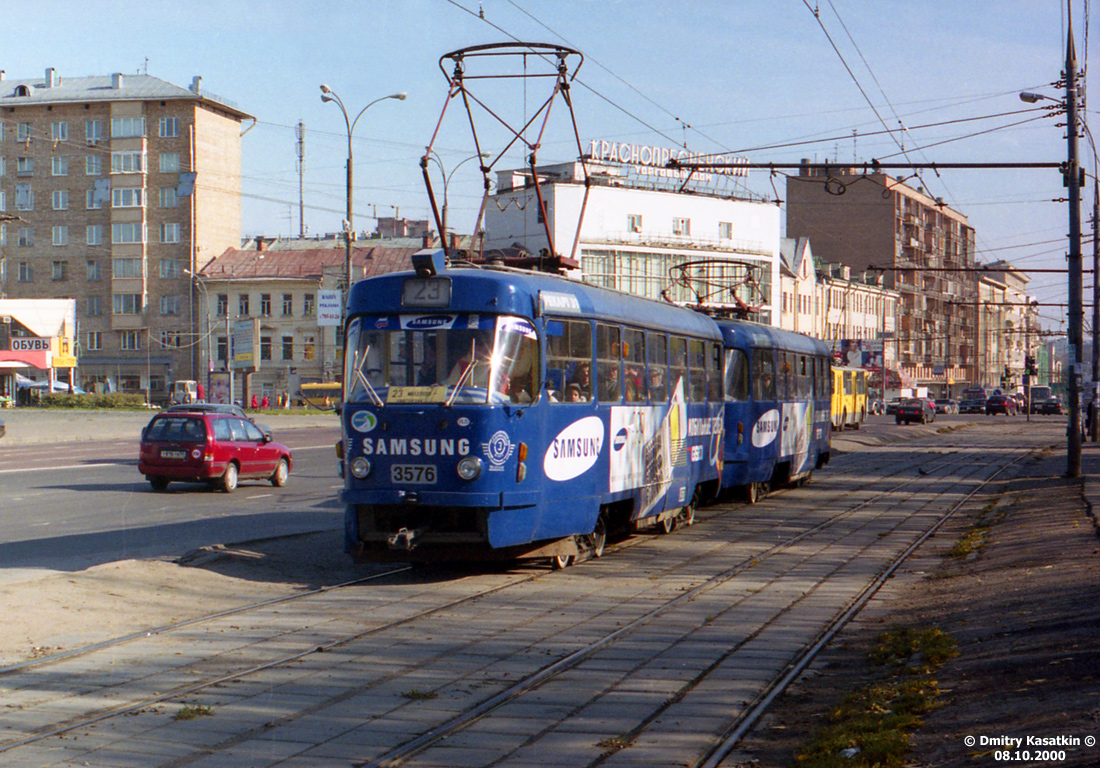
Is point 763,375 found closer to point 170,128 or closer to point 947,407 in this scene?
point 170,128

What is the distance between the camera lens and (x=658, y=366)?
623 inches

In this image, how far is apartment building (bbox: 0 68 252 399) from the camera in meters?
87.9

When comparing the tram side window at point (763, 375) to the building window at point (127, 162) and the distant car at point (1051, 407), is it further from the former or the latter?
the distant car at point (1051, 407)

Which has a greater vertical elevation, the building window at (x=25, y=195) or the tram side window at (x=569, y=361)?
the building window at (x=25, y=195)

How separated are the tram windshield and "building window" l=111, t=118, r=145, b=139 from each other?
3240 inches

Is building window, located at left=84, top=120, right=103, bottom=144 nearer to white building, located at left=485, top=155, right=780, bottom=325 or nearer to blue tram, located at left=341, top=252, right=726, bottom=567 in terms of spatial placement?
white building, located at left=485, top=155, right=780, bottom=325

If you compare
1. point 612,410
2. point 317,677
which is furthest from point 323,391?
point 317,677

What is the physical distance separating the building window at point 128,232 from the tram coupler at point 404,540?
8307 cm

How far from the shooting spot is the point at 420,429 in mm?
11766

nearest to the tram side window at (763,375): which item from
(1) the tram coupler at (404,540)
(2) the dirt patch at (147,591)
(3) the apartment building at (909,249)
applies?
(2) the dirt patch at (147,591)

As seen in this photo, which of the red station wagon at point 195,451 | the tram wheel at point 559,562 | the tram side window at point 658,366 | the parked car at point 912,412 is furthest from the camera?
the parked car at point 912,412

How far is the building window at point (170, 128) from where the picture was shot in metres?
87.3

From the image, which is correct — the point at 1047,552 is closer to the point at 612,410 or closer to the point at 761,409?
the point at 612,410

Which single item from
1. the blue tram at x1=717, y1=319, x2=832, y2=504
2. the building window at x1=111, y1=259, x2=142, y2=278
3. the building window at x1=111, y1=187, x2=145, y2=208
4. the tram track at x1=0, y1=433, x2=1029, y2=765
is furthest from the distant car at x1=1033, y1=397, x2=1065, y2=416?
the tram track at x1=0, y1=433, x2=1029, y2=765
